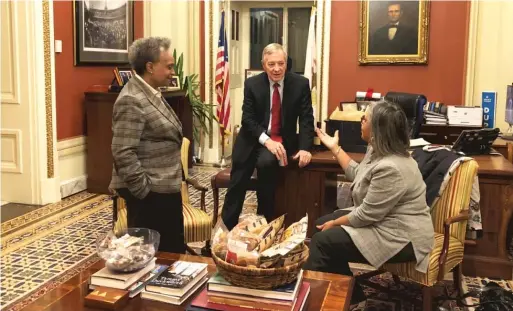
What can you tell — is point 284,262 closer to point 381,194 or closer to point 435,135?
point 381,194

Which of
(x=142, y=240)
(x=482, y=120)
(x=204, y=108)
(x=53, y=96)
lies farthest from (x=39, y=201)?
(x=482, y=120)

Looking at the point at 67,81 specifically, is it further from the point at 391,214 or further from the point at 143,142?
the point at 391,214

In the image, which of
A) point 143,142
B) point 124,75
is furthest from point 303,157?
point 124,75

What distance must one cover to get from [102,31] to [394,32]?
340cm

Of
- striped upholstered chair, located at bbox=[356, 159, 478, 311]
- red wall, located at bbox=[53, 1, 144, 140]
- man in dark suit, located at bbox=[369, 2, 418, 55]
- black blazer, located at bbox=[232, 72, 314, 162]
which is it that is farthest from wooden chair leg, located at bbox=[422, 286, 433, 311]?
man in dark suit, located at bbox=[369, 2, 418, 55]

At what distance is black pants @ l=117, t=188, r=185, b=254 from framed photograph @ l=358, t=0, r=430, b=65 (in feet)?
14.8

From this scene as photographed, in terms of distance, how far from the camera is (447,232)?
2.78 m

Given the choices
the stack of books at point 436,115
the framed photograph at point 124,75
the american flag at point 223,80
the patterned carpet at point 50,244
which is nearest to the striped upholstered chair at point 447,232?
the patterned carpet at point 50,244

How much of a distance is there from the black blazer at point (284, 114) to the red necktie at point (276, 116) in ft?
0.09

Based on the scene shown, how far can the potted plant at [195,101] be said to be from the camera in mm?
6996

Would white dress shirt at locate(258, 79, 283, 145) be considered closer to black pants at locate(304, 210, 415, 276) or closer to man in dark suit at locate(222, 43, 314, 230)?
man in dark suit at locate(222, 43, 314, 230)

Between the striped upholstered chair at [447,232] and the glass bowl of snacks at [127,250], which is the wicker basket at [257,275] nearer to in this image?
the glass bowl of snacks at [127,250]

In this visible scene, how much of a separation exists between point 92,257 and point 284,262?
2.39 metres

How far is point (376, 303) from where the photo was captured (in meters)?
3.15
